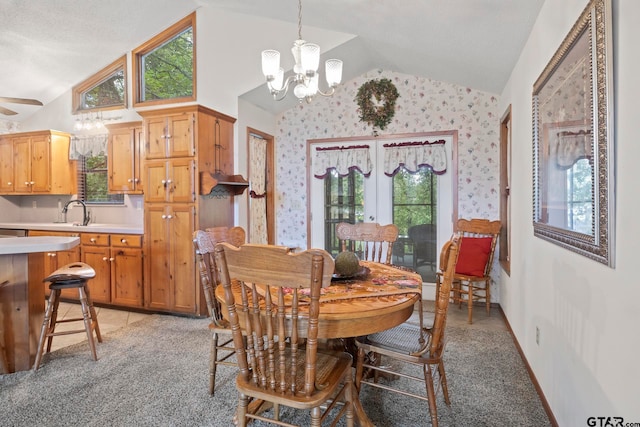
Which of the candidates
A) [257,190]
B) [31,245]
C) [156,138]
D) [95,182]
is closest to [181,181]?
[156,138]

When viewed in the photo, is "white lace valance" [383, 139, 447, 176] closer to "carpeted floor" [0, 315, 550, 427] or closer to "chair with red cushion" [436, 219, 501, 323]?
"chair with red cushion" [436, 219, 501, 323]

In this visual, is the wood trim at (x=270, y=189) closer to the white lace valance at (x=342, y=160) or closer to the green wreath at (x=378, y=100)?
the white lace valance at (x=342, y=160)

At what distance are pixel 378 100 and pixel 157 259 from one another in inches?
129

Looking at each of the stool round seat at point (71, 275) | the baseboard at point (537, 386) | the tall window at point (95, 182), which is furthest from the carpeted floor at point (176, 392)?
the tall window at point (95, 182)

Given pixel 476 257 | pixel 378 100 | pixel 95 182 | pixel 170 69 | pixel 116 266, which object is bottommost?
pixel 116 266

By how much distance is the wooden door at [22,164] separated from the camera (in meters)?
4.87

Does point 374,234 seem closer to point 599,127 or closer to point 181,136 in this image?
point 599,127

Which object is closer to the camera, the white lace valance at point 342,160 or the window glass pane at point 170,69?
the window glass pane at point 170,69

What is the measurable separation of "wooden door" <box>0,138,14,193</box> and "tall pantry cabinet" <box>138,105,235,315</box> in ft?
8.82

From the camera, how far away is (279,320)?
4.49 feet

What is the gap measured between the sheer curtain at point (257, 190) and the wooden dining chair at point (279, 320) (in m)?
3.07

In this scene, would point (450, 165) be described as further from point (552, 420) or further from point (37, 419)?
point (37, 419)

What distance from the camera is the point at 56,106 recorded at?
514 centimetres

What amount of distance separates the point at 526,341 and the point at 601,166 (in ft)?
5.92
